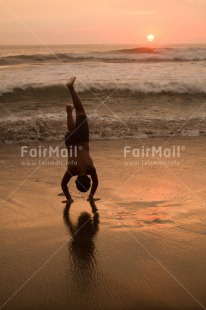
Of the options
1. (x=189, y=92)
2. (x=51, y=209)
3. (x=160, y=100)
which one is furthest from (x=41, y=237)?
(x=189, y=92)

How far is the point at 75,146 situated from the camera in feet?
21.6

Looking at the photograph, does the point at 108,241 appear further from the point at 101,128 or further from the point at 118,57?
the point at 118,57

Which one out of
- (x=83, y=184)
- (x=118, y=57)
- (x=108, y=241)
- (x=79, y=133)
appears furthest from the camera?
(x=118, y=57)

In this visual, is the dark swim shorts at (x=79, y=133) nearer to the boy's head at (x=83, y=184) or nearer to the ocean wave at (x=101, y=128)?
the boy's head at (x=83, y=184)

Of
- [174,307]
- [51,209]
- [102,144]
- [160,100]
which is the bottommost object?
[174,307]

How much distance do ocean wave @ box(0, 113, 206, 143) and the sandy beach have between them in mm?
3533

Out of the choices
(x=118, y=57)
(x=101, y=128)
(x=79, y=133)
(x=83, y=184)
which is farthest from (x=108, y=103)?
(x=118, y=57)

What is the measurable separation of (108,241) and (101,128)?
24.9 feet

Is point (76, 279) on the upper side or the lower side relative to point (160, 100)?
lower

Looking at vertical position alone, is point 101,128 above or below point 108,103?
below

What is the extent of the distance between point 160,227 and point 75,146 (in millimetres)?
2045

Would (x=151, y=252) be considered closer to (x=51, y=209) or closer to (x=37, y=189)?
(x=51, y=209)

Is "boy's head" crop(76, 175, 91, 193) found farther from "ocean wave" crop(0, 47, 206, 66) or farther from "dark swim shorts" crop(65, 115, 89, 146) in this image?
"ocean wave" crop(0, 47, 206, 66)

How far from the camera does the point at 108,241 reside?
15.8 ft
